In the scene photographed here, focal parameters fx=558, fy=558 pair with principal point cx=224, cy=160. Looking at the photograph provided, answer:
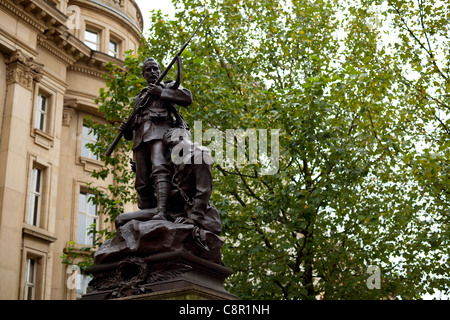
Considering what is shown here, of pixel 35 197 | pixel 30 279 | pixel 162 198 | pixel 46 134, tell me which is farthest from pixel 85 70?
pixel 162 198

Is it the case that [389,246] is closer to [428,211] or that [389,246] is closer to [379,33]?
[428,211]

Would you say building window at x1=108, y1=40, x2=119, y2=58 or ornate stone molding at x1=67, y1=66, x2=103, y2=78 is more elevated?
building window at x1=108, y1=40, x2=119, y2=58

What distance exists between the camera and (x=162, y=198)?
265 inches

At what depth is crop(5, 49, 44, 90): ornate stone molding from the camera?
21.1 m

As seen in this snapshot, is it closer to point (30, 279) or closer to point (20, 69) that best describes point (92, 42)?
point (20, 69)

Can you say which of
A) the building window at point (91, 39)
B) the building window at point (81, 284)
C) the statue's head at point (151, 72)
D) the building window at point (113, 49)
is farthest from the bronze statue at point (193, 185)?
the building window at point (113, 49)

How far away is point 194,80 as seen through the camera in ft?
48.9

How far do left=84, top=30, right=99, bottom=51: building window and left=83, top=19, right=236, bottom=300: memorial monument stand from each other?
22.3 m

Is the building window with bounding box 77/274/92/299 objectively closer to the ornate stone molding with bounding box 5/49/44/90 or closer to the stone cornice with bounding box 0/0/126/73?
the ornate stone molding with bounding box 5/49/44/90

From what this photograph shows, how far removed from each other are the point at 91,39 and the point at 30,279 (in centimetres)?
1308

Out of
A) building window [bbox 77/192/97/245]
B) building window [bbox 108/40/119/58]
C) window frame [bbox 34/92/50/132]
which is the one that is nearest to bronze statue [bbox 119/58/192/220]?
window frame [bbox 34/92/50/132]

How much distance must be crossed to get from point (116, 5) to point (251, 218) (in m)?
20.2

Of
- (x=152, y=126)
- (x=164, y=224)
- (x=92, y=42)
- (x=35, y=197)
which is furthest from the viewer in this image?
(x=92, y=42)

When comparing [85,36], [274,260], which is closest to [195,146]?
[274,260]
